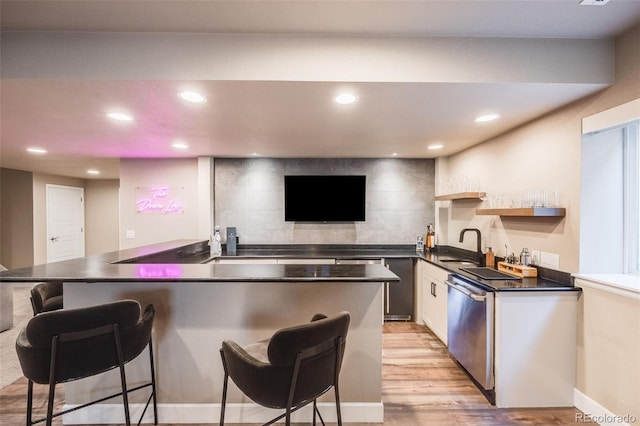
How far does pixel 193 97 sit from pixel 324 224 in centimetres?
267

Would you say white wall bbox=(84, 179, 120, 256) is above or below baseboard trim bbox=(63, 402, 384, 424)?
above

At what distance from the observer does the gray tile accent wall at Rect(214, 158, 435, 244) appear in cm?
421

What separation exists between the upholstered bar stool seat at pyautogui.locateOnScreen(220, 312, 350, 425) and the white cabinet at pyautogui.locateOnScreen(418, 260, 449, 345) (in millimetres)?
1958

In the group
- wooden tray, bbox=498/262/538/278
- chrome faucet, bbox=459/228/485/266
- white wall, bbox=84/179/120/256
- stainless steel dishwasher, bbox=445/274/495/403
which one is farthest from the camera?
white wall, bbox=84/179/120/256

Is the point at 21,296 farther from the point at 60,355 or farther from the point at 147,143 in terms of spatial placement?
the point at 60,355

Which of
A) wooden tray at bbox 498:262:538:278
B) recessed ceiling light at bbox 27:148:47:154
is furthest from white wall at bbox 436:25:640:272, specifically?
recessed ceiling light at bbox 27:148:47:154

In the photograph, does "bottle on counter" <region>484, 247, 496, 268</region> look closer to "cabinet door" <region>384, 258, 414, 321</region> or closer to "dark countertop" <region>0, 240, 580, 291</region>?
"dark countertop" <region>0, 240, 580, 291</region>

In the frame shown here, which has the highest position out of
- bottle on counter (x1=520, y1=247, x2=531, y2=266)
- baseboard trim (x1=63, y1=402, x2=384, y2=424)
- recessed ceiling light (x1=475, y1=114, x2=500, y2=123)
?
recessed ceiling light (x1=475, y1=114, x2=500, y2=123)

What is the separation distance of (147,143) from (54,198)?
4.79 metres

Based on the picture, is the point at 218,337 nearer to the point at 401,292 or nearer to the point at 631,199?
the point at 401,292

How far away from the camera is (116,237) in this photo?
7.39 m

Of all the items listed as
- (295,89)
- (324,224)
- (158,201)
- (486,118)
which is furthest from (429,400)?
(158,201)

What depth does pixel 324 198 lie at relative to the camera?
4.18 metres

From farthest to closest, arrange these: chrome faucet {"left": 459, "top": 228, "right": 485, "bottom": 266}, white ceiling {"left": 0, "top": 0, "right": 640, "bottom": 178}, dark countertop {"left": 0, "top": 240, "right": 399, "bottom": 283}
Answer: chrome faucet {"left": 459, "top": 228, "right": 485, "bottom": 266}
dark countertop {"left": 0, "top": 240, "right": 399, "bottom": 283}
white ceiling {"left": 0, "top": 0, "right": 640, "bottom": 178}
